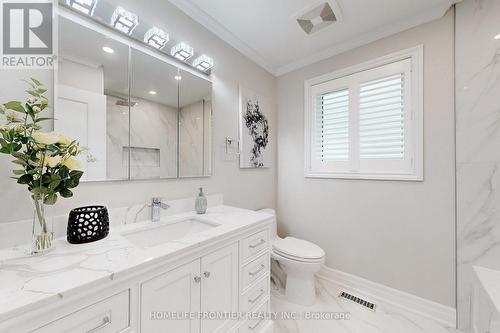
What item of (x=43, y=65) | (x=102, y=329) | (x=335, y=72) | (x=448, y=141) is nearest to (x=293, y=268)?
(x=102, y=329)

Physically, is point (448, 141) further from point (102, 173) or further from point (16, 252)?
point (16, 252)

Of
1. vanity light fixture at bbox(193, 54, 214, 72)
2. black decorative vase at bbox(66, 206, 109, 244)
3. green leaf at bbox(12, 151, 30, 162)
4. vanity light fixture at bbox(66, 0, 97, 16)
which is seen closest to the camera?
green leaf at bbox(12, 151, 30, 162)

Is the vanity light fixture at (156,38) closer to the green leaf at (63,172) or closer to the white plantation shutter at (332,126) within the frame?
the green leaf at (63,172)

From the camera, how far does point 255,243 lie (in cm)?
127

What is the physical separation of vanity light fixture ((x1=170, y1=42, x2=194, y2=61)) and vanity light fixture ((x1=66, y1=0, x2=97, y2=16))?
459mm

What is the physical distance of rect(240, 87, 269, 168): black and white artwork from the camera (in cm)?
200

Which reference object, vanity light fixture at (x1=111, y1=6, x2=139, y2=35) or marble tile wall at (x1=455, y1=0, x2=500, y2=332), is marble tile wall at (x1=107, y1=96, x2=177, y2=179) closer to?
vanity light fixture at (x1=111, y1=6, x2=139, y2=35)

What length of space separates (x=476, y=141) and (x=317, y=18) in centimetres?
151

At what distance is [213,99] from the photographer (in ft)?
5.67

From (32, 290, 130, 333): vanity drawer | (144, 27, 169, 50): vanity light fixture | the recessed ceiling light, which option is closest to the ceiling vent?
(144, 27, 169, 50): vanity light fixture

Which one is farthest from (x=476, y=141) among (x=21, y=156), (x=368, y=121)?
(x=21, y=156)

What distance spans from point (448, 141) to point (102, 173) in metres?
2.38

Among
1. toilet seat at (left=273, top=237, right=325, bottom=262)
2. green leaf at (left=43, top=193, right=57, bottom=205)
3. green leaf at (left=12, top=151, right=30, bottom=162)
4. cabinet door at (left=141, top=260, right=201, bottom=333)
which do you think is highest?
green leaf at (left=12, top=151, right=30, bottom=162)

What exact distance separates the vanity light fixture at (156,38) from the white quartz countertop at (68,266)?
1191 mm
